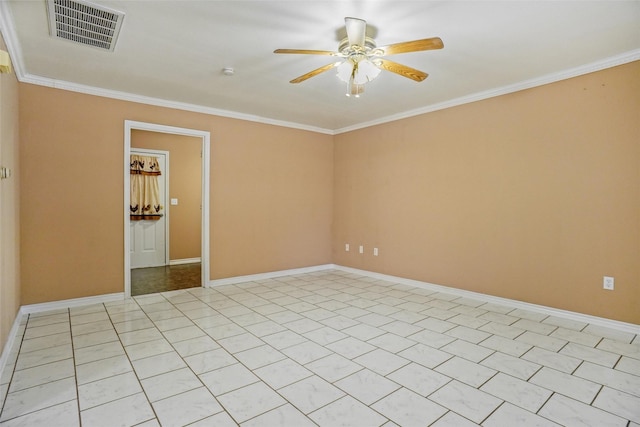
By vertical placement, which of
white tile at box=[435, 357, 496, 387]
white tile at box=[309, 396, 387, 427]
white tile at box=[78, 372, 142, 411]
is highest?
white tile at box=[435, 357, 496, 387]

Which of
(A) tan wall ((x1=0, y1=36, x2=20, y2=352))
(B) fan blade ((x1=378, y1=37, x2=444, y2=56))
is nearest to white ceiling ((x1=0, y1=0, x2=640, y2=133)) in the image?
(B) fan blade ((x1=378, y1=37, x2=444, y2=56))

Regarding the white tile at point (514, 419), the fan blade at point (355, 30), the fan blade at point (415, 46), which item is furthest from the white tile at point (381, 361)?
the fan blade at point (355, 30)

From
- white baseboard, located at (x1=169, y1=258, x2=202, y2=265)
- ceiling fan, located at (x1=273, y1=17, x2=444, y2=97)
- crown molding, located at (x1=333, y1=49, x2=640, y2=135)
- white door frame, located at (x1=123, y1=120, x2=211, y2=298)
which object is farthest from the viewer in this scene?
white baseboard, located at (x1=169, y1=258, x2=202, y2=265)

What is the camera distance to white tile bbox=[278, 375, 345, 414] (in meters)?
1.97

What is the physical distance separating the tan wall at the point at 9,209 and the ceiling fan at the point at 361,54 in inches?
87.9

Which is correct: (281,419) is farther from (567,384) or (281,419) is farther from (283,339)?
(567,384)

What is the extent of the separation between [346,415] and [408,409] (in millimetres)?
367

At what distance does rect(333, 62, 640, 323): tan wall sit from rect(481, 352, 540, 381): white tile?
1.38 meters

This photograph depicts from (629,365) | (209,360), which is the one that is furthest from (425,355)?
(209,360)

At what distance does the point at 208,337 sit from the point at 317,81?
279cm

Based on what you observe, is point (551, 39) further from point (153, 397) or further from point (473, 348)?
point (153, 397)

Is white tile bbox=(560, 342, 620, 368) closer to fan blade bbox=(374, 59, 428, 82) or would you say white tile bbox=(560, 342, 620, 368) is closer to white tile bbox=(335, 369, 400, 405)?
white tile bbox=(335, 369, 400, 405)

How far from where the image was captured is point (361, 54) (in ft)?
8.30

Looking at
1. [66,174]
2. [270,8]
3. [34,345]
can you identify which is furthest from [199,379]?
[66,174]
